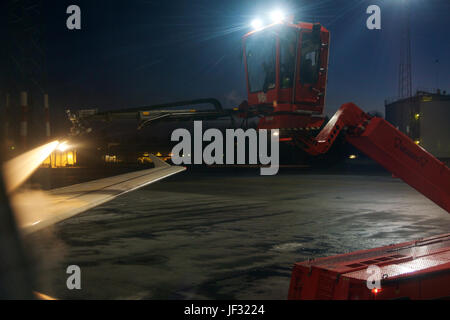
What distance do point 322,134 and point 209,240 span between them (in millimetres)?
4778

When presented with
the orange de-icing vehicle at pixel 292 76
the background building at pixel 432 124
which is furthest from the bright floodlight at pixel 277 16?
the background building at pixel 432 124

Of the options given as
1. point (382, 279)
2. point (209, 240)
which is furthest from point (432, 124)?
point (382, 279)

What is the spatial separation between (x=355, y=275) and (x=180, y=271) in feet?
11.4

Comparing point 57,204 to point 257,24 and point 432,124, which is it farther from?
point 432,124

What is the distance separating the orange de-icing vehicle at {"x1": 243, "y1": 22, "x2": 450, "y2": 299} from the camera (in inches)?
219

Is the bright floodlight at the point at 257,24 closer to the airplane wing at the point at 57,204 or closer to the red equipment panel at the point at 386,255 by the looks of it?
the red equipment panel at the point at 386,255

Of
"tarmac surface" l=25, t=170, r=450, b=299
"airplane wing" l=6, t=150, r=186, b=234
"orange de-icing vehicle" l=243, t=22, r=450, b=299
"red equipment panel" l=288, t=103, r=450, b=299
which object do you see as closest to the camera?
"red equipment panel" l=288, t=103, r=450, b=299

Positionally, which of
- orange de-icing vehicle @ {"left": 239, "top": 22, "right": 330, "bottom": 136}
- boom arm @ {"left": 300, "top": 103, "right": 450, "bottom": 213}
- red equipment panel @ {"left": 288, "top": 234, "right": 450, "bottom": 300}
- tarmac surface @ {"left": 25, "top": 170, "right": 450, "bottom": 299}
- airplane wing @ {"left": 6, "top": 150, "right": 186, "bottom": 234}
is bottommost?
tarmac surface @ {"left": 25, "top": 170, "right": 450, "bottom": 299}

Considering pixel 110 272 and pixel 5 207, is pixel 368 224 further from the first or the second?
pixel 5 207

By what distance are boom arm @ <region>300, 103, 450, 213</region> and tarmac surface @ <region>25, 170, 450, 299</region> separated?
96.8 inches

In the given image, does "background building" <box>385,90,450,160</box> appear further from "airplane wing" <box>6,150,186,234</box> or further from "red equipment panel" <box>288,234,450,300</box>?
"red equipment panel" <box>288,234,450,300</box>

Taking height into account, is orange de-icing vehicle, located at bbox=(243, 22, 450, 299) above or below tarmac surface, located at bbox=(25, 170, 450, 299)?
above

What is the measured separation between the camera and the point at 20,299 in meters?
6.01

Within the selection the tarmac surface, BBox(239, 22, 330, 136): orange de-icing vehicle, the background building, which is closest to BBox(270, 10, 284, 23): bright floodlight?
BBox(239, 22, 330, 136): orange de-icing vehicle
